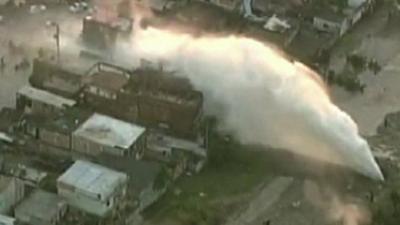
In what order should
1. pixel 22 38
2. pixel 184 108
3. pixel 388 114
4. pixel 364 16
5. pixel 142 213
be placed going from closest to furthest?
pixel 142 213 → pixel 184 108 → pixel 388 114 → pixel 22 38 → pixel 364 16

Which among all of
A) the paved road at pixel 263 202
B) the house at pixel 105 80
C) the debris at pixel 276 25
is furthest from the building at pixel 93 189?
the debris at pixel 276 25

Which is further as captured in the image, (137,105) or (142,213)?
(137,105)

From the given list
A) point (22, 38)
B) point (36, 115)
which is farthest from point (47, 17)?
point (36, 115)

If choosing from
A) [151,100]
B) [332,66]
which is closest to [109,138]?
[151,100]

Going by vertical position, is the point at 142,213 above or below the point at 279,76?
below

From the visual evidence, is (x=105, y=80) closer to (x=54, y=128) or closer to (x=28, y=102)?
(x=28, y=102)

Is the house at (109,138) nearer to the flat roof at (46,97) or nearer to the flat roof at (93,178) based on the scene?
the flat roof at (93,178)

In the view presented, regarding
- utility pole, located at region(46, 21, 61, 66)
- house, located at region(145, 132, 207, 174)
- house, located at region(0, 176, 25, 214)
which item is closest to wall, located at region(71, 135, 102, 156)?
house, located at region(145, 132, 207, 174)

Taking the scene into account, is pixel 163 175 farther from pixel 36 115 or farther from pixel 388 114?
pixel 388 114
